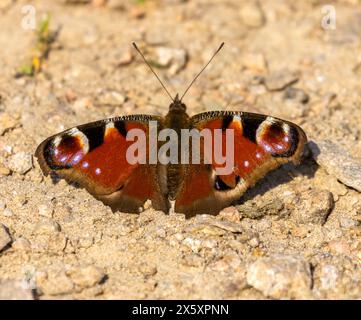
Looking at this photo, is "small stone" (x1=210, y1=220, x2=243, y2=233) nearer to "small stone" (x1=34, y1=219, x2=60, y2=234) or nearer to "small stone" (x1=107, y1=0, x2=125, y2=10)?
"small stone" (x1=34, y1=219, x2=60, y2=234)

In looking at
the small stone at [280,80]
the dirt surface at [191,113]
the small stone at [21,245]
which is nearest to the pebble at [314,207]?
the dirt surface at [191,113]

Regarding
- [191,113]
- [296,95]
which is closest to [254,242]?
[191,113]

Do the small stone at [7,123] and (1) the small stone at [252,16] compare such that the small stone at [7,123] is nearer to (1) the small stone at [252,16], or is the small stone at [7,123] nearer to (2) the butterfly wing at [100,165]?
(2) the butterfly wing at [100,165]

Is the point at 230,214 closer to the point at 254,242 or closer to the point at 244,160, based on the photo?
the point at 254,242

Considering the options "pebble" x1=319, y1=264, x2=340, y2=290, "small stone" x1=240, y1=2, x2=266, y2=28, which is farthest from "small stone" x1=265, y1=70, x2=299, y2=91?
"pebble" x1=319, y1=264, x2=340, y2=290
